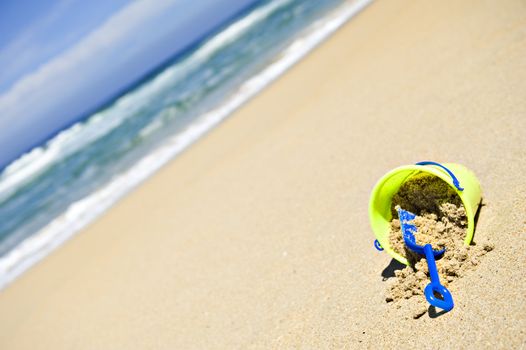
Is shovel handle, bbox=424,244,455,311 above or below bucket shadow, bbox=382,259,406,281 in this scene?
above

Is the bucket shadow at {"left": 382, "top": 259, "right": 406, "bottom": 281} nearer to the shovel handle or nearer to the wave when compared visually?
the shovel handle

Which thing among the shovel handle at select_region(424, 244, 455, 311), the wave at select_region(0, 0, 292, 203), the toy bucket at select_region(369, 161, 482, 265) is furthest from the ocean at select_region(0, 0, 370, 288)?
the shovel handle at select_region(424, 244, 455, 311)

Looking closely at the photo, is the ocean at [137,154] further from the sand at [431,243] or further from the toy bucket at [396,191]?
the sand at [431,243]

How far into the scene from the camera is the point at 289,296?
3.04 metres

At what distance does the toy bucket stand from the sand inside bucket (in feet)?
0.14

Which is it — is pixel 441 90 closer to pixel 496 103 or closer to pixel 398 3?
pixel 496 103

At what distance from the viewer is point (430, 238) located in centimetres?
250

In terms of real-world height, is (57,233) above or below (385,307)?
above

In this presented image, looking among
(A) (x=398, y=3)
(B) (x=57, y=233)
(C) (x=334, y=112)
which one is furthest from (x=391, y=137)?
(B) (x=57, y=233)

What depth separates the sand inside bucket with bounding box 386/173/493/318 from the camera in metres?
2.40

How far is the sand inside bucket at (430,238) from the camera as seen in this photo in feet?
7.88

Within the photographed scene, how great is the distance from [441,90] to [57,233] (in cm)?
671

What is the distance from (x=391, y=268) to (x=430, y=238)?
33 cm

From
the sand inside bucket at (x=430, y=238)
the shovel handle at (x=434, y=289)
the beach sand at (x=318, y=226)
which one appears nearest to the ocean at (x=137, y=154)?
the beach sand at (x=318, y=226)
